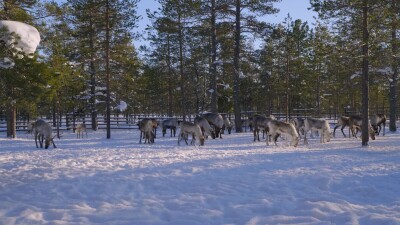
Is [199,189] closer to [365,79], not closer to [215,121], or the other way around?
[365,79]

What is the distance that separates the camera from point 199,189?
8055mm

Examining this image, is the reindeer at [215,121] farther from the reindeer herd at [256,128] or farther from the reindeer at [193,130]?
the reindeer at [193,130]

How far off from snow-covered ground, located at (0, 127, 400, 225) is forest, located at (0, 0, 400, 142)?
3344mm

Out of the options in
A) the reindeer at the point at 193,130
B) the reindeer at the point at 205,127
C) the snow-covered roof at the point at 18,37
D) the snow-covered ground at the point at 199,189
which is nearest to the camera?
the snow-covered ground at the point at 199,189

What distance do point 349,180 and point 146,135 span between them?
41.2 feet

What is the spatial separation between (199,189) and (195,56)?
22.2 metres

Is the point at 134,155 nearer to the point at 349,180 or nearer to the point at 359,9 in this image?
the point at 349,180

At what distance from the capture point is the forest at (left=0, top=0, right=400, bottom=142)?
13.9 meters

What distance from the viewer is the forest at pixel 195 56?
45.5 ft

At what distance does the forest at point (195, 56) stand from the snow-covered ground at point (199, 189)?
3344mm

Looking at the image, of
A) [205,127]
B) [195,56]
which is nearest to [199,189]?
[205,127]

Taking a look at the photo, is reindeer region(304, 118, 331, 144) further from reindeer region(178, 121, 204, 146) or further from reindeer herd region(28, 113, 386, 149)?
reindeer region(178, 121, 204, 146)

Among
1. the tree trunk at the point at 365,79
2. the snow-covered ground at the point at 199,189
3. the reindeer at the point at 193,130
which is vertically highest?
the tree trunk at the point at 365,79

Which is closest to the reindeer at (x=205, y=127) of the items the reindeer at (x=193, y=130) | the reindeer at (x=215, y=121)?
the reindeer at (x=215, y=121)
